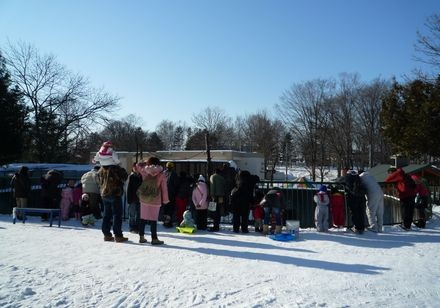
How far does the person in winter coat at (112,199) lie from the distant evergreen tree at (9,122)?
38.6ft

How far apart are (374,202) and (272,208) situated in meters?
2.61

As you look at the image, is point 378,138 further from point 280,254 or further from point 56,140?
point 280,254

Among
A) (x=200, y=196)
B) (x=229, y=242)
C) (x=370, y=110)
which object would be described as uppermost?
(x=370, y=110)

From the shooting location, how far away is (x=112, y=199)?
8117 millimetres

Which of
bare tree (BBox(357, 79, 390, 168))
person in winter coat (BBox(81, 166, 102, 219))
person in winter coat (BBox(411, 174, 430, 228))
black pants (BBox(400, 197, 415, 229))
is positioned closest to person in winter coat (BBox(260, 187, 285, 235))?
black pants (BBox(400, 197, 415, 229))

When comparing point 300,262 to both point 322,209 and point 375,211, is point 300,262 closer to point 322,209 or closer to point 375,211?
point 322,209

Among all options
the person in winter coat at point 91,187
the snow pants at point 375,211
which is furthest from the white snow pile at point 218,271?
the person in winter coat at point 91,187

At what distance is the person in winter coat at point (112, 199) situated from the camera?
810cm

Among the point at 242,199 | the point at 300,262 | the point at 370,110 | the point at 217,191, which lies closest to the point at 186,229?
the point at 217,191

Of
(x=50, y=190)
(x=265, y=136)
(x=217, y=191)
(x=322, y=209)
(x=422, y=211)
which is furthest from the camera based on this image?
(x=265, y=136)

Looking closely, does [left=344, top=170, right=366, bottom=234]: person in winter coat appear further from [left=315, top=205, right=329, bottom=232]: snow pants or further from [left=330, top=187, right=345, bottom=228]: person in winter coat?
[left=315, top=205, right=329, bottom=232]: snow pants

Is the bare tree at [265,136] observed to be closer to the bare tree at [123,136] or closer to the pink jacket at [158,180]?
the bare tree at [123,136]

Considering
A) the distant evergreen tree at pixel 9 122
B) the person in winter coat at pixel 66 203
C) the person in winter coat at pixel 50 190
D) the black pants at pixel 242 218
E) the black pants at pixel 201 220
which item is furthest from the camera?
the distant evergreen tree at pixel 9 122

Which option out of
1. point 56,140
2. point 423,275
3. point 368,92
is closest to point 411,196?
point 423,275
